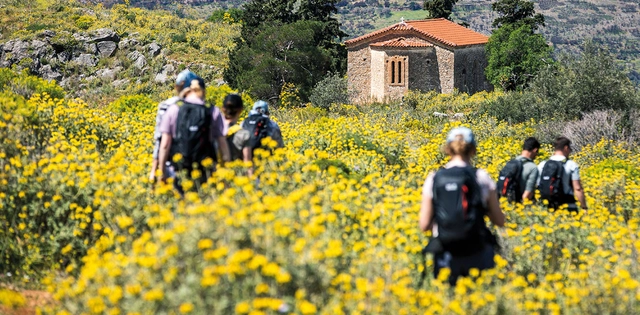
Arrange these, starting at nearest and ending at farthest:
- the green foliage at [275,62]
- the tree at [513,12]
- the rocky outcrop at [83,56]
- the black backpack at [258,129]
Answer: the black backpack at [258,129]
the green foliage at [275,62]
the rocky outcrop at [83,56]
the tree at [513,12]

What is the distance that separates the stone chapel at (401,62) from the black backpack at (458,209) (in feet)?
122

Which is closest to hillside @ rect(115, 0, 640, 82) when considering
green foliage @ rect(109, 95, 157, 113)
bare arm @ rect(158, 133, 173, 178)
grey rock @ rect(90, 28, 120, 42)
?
grey rock @ rect(90, 28, 120, 42)

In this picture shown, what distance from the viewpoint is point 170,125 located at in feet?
19.8

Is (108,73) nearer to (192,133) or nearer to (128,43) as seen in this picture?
(128,43)

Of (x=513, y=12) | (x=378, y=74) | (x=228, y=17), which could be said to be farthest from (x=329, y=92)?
(x=228, y=17)

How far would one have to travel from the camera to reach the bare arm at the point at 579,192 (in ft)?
24.4

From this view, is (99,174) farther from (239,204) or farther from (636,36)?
(636,36)

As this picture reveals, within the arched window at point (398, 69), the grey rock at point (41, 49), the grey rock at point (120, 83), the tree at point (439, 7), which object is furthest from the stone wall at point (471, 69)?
the grey rock at point (41, 49)

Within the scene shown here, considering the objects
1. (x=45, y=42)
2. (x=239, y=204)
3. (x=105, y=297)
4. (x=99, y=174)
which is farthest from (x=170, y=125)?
(x=45, y=42)

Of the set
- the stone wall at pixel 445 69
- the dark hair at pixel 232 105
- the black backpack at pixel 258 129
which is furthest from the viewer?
the stone wall at pixel 445 69

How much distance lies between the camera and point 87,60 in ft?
134

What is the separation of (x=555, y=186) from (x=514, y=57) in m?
42.8

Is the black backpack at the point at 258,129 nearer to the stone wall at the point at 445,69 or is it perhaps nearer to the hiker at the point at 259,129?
the hiker at the point at 259,129

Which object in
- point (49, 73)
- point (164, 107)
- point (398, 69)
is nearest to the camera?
point (164, 107)
